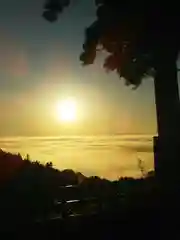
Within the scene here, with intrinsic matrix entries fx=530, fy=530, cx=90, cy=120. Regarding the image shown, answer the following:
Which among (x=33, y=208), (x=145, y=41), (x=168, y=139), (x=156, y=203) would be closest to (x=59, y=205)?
(x=33, y=208)

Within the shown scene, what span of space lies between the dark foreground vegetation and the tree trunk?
754mm

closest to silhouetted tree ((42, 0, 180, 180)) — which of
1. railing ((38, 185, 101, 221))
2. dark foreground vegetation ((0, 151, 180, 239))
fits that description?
dark foreground vegetation ((0, 151, 180, 239))

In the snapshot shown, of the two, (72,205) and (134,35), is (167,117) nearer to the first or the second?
(134,35)

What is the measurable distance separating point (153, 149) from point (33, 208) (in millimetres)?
2972

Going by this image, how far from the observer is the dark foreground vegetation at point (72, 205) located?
7.27 metres

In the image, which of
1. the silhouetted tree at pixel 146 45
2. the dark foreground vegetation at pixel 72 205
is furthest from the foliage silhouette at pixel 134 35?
the dark foreground vegetation at pixel 72 205

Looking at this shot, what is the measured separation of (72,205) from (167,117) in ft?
9.78

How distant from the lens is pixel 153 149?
9.48m

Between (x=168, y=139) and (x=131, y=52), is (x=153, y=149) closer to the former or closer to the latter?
(x=168, y=139)

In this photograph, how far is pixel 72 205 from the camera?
25.5 ft

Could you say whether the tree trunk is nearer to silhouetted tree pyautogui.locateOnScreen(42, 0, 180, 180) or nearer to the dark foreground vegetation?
silhouetted tree pyautogui.locateOnScreen(42, 0, 180, 180)

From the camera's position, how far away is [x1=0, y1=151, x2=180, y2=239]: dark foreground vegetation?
727cm

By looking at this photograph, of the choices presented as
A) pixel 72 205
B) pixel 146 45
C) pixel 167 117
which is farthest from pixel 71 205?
pixel 146 45

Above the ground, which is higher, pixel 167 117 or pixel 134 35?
pixel 134 35
